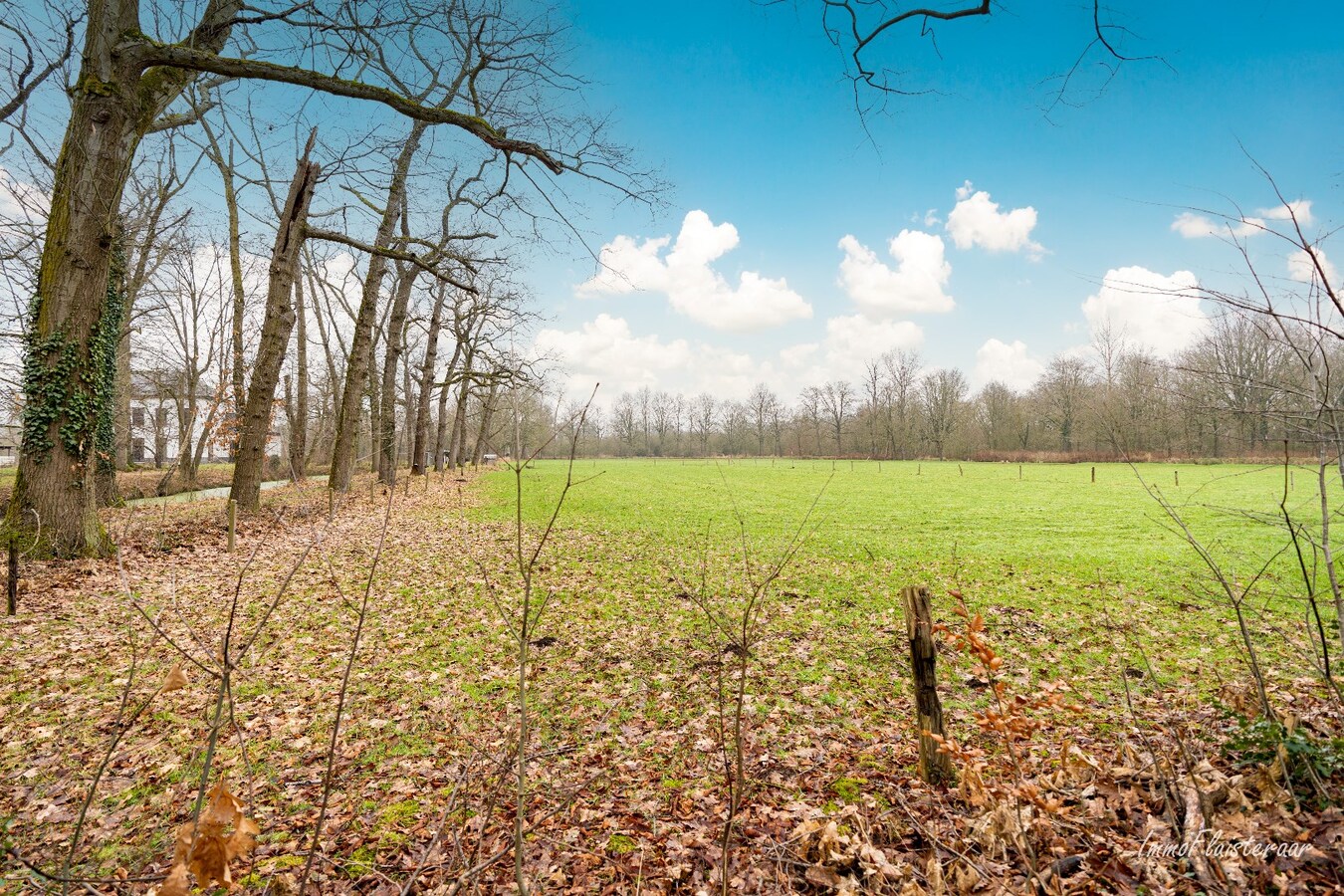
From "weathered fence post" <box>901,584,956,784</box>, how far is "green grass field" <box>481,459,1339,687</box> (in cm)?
145

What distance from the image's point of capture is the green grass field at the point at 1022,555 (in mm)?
6336

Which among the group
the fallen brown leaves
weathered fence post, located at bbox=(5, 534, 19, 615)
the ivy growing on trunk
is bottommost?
the fallen brown leaves

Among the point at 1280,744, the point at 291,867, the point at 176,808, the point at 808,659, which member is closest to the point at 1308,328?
the point at 1280,744

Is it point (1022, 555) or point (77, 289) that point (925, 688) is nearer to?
point (1022, 555)

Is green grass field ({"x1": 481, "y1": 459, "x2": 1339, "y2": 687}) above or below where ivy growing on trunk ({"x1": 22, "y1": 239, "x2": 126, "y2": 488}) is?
below

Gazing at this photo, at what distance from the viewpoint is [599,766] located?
4.20m

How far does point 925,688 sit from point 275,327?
41.8 ft

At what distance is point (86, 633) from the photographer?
5.88 meters

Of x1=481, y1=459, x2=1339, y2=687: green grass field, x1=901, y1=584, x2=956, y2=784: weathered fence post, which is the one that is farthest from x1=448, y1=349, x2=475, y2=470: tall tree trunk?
x1=901, y1=584, x2=956, y2=784: weathered fence post

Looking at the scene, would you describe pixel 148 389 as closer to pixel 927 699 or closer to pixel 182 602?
pixel 182 602

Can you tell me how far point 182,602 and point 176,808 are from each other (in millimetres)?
4251

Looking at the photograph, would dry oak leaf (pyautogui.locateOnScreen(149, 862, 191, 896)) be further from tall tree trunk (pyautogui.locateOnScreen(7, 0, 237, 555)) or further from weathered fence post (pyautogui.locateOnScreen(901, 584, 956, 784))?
tall tree trunk (pyautogui.locateOnScreen(7, 0, 237, 555))

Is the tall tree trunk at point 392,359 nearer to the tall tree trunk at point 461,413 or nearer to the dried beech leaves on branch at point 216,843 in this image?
the tall tree trunk at point 461,413

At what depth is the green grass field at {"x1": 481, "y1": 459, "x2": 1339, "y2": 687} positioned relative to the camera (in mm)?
6336
